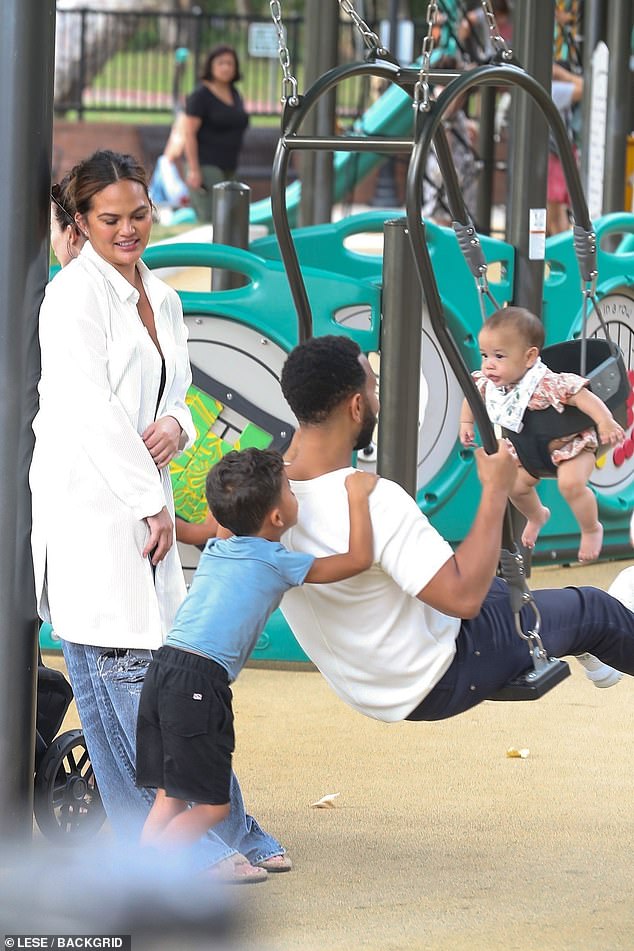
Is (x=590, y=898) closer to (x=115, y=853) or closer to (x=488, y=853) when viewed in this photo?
(x=488, y=853)

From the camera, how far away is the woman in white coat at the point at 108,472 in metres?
3.46

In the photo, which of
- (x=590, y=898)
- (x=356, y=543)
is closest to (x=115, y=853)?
(x=356, y=543)

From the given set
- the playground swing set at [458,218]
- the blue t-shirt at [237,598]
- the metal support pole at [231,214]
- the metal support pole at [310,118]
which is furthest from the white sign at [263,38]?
the blue t-shirt at [237,598]

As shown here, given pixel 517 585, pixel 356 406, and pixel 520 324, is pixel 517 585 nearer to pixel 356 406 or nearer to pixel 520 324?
pixel 356 406

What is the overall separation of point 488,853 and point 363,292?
2.64 metres

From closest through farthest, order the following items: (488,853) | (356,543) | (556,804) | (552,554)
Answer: (356,543) < (488,853) < (556,804) < (552,554)

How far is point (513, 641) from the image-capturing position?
3.56 metres

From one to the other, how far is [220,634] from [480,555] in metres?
0.57

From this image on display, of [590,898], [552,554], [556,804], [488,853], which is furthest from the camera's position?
[552,554]

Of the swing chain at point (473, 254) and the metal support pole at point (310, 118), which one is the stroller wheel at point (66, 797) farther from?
the metal support pole at point (310, 118)

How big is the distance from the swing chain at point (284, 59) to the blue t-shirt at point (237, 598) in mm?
1170

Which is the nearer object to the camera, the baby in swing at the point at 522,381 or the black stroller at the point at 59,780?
the black stroller at the point at 59,780

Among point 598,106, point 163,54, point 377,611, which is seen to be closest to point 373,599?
point 377,611

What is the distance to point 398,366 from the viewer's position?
575 cm
